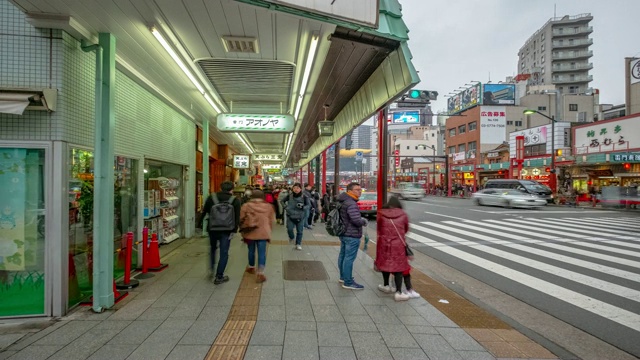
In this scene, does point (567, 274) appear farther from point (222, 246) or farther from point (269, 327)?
point (222, 246)

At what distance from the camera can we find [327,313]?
4785mm

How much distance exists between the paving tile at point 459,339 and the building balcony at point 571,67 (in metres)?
89.9

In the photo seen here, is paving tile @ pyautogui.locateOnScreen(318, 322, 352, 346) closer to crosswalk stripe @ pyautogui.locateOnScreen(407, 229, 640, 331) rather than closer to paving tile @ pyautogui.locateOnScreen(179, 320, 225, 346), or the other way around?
paving tile @ pyautogui.locateOnScreen(179, 320, 225, 346)

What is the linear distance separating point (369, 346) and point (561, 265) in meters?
6.73

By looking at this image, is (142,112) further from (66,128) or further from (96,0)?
(96,0)

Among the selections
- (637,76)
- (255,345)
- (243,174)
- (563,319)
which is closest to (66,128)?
(255,345)

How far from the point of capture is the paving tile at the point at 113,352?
354 cm

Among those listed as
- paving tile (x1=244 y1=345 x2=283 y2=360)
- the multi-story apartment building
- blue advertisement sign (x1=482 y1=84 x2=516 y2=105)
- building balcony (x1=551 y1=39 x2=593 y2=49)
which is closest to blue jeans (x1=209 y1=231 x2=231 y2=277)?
paving tile (x1=244 y1=345 x2=283 y2=360)

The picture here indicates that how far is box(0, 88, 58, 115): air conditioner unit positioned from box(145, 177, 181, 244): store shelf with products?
3.96 metres

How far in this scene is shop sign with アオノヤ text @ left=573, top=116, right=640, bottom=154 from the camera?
1056 inches

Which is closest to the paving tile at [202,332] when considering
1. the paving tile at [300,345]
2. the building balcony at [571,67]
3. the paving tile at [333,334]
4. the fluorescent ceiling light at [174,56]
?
the paving tile at [300,345]

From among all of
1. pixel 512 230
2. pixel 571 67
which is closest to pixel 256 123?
pixel 512 230

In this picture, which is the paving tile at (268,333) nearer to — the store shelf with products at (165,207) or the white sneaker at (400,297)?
the white sneaker at (400,297)

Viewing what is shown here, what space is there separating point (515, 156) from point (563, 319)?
4099 centimetres
